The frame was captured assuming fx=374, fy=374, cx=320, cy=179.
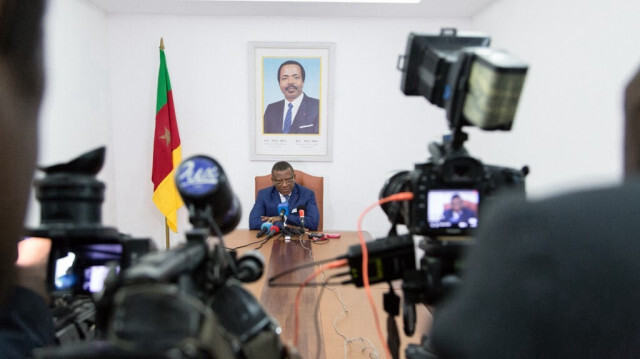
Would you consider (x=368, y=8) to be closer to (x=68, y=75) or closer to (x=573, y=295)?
(x=68, y=75)

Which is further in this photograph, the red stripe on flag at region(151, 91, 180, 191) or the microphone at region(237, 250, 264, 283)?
the red stripe on flag at region(151, 91, 180, 191)

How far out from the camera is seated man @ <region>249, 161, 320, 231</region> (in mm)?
2879

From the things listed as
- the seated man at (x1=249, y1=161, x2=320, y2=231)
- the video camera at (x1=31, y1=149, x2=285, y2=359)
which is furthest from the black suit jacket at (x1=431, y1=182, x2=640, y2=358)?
the seated man at (x1=249, y1=161, x2=320, y2=231)

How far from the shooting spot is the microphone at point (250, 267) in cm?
65

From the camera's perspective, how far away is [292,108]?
371 centimetres

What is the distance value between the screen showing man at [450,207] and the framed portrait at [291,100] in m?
3.04

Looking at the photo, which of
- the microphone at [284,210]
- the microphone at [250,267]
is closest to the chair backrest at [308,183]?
the microphone at [284,210]

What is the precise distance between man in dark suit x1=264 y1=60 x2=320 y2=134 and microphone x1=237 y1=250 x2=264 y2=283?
3.14m

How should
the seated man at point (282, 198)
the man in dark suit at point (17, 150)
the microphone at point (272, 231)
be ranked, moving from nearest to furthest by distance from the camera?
the man in dark suit at point (17, 150), the microphone at point (272, 231), the seated man at point (282, 198)

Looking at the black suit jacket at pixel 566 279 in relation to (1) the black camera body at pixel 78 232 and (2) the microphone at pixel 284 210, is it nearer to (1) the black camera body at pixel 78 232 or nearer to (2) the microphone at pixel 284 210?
(1) the black camera body at pixel 78 232

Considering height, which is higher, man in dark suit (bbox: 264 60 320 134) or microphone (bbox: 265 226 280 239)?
man in dark suit (bbox: 264 60 320 134)

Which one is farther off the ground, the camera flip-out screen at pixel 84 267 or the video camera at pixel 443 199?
the video camera at pixel 443 199

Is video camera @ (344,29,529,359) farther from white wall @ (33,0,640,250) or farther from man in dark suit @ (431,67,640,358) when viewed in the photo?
white wall @ (33,0,640,250)

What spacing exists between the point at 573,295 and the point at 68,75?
142 inches
